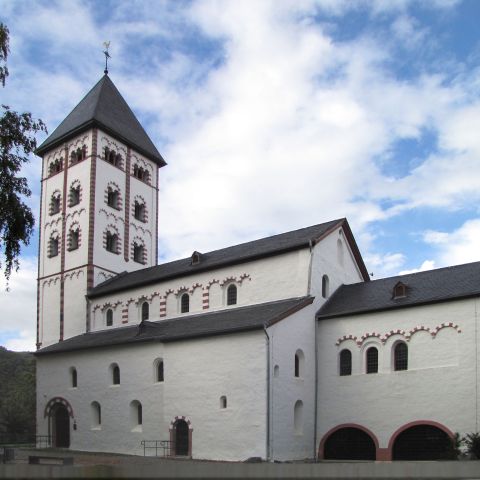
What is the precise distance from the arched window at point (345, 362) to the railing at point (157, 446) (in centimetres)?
951

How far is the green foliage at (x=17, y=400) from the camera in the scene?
7100cm

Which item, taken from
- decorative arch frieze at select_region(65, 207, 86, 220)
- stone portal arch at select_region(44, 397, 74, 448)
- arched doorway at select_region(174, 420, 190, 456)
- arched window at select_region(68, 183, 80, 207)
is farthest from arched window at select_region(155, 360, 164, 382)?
arched window at select_region(68, 183, 80, 207)

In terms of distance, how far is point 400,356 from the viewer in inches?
1207

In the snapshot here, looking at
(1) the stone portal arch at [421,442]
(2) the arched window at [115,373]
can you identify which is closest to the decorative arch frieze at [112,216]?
(2) the arched window at [115,373]

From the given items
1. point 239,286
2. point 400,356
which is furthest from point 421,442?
point 239,286

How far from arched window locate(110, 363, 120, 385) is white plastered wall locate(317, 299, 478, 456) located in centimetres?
1177

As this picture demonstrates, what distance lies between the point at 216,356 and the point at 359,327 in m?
7.32

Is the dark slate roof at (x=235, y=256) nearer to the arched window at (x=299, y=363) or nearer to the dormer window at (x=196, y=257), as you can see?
the dormer window at (x=196, y=257)

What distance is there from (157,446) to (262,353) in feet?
26.3

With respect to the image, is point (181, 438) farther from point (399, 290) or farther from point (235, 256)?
point (399, 290)

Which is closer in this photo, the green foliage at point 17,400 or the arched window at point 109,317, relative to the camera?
the arched window at point 109,317

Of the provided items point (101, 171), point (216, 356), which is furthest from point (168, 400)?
point (101, 171)

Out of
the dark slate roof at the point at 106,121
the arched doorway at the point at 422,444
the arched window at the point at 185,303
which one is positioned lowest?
the arched doorway at the point at 422,444

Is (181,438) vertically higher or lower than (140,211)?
lower
